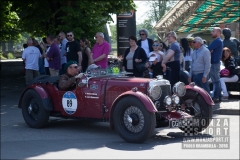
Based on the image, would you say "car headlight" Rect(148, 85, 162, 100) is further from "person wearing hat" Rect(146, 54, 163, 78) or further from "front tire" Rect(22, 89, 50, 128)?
"person wearing hat" Rect(146, 54, 163, 78)

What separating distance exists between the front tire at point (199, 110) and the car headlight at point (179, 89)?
1.05ft

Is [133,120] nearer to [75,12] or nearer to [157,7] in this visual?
[75,12]

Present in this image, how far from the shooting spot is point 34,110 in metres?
11.1

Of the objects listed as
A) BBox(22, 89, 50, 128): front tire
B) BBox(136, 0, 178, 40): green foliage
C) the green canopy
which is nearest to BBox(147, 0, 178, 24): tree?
BBox(136, 0, 178, 40): green foliage

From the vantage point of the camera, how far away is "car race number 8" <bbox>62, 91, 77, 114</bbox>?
10594mm

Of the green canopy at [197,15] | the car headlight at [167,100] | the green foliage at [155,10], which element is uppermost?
the green foliage at [155,10]

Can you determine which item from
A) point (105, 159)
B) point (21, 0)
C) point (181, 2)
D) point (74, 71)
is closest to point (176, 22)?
point (181, 2)

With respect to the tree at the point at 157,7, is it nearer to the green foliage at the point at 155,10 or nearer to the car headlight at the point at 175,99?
the green foliage at the point at 155,10

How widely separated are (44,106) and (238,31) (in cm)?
3528

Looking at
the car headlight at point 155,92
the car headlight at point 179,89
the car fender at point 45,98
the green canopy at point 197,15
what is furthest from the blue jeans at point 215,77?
the green canopy at point 197,15

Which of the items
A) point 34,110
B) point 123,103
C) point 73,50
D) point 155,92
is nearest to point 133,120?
point 123,103

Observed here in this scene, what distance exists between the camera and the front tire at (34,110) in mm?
10930

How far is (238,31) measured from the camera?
145 feet

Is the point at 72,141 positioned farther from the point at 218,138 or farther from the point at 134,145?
the point at 218,138
